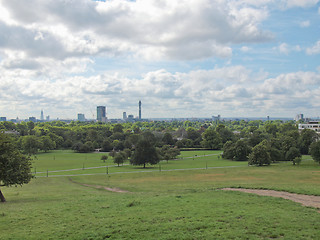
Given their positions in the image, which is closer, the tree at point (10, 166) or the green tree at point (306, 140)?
the tree at point (10, 166)

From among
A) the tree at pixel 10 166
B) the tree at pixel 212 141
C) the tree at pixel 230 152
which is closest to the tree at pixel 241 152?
the tree at pixel 230 152

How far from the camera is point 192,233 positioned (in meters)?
13.0

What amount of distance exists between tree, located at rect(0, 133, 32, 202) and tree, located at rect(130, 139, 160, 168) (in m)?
43.3

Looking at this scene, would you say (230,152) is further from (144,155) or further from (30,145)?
(30,145)

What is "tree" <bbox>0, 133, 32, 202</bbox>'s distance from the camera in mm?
26016

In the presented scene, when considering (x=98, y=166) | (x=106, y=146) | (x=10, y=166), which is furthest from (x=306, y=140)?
(x=10, y=166)

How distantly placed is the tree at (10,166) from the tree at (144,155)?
4330cm

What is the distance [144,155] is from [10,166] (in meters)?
45.2

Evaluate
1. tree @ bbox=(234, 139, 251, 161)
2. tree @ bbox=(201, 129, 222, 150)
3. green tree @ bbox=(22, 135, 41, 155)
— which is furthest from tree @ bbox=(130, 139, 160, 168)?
tree @ bbox=(201, 129, 222, 150)

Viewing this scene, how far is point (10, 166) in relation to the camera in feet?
86.3

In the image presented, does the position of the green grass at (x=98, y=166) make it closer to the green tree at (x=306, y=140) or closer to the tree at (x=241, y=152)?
the tree at (x=241, y=152)

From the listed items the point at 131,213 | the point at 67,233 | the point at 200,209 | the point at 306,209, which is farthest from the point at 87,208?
the point at 306,209

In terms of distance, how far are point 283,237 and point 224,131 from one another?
128792 mm

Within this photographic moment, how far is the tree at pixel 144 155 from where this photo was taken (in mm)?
69938
